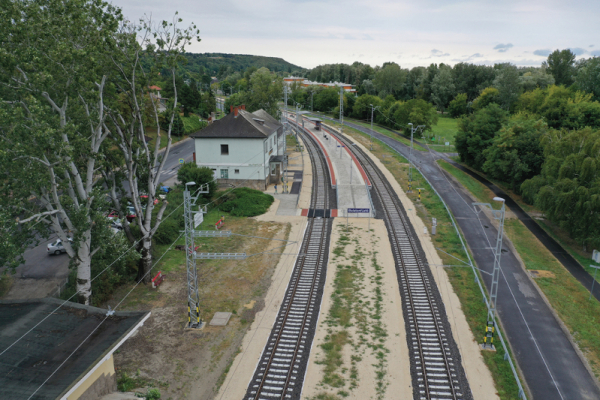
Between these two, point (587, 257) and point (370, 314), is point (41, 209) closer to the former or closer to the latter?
point (370, 314)

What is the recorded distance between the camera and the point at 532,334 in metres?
24.9

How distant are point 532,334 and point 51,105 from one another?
98.7 ft

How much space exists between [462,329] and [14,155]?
25.7 m

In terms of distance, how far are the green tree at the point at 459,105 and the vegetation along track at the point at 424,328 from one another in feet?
305

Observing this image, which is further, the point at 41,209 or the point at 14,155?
the point at 41,209

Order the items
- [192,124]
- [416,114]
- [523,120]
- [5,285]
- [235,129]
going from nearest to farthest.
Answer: [5,285] < [235,129] < [523,120] < [416,114] < [192,124]

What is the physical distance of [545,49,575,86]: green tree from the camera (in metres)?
117

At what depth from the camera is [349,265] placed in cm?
3366

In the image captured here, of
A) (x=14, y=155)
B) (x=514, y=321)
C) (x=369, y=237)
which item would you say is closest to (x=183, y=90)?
(x=369, y=237)

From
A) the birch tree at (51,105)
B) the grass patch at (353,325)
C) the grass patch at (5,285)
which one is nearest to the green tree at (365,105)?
the grass patch at (353,325)

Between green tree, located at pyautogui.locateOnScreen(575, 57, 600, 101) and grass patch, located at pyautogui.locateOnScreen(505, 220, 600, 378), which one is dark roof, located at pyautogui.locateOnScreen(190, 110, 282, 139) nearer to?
grass patch, located at pyautogui.locateOnScreen(505, 220, 600, 378)

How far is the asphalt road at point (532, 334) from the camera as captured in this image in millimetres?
20609

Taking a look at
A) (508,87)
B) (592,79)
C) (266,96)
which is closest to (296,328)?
(266,96)

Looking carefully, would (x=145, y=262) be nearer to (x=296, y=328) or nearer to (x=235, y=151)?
(x=296, y=328)
